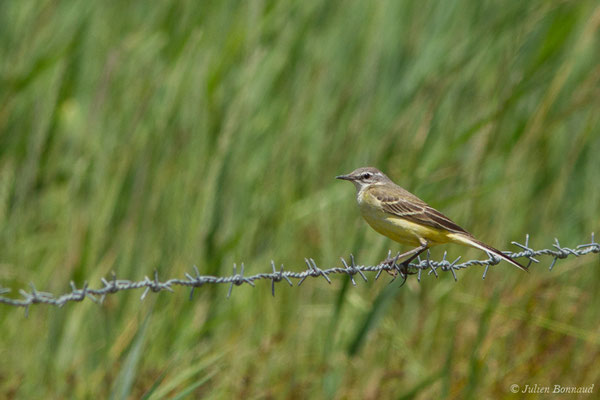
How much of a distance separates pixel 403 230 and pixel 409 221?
12cm

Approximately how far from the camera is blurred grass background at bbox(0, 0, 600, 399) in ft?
17.4

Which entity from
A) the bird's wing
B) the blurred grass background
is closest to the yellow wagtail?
the bird's wing

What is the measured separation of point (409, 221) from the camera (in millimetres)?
4863

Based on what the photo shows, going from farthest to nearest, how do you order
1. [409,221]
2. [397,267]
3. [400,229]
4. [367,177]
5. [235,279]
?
[367,177], [409,221], [400,229], [397,267], [235,279]

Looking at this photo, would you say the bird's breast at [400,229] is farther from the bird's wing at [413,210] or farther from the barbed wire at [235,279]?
the barbed wire at [235,279]

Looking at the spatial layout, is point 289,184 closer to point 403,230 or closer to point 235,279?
point 403,230

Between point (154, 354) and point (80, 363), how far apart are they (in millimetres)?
469

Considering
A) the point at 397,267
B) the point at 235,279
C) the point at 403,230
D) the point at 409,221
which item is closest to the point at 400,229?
the point at 403,230

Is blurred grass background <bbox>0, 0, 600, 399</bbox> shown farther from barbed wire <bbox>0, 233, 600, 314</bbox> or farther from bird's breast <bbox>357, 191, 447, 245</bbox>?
barbed wire <bbox>0, 233, 600, 314</bbox>

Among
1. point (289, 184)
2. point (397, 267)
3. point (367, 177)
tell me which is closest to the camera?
point (397, 267)

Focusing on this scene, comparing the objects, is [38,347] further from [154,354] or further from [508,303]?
[508,303]

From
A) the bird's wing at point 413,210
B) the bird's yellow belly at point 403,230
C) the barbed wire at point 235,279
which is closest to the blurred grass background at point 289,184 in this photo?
the bird's wing at point 413,210

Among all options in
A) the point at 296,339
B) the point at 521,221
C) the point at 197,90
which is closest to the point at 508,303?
the point at 521,221

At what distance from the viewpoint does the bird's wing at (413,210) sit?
4.73 m
